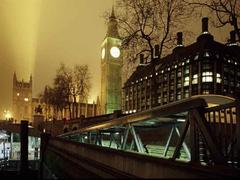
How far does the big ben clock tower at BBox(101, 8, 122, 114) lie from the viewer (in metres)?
126

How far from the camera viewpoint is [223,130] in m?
8.00

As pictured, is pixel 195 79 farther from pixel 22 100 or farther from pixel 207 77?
pixel 22 100

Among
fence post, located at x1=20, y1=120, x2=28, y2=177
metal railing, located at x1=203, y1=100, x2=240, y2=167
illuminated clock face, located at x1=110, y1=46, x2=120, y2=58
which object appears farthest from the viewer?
illuminated clock face, located at x1=110, y1=46, x2=120, y2=58

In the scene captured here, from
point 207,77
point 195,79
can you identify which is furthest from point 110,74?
point 207,77

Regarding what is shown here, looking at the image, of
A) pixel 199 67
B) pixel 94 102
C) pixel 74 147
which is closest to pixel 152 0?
pixel 74 147

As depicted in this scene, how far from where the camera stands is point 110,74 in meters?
132

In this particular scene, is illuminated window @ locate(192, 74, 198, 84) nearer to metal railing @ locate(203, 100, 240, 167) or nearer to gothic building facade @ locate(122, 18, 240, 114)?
gothic building facade @ locate(122, 18, 240, 114)

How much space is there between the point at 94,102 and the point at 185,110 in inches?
5753

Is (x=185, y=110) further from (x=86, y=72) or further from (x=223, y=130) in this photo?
(x=86, y=72)

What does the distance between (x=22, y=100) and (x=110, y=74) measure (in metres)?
68.4

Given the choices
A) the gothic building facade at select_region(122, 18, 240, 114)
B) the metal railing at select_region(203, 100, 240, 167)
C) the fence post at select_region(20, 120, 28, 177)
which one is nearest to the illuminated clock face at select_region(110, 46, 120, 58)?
the gothic building facade at select_region(122, 18, 240, 114)

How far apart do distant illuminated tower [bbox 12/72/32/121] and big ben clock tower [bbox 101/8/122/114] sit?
191ft

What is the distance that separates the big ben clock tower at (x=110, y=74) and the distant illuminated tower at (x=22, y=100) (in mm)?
58220

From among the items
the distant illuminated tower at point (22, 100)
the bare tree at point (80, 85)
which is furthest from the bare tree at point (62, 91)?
the distant illuminated tower at point (22, 100)
